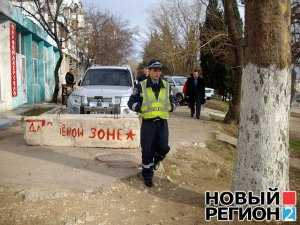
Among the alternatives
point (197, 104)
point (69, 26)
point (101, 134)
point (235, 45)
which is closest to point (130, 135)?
point (101, 134)

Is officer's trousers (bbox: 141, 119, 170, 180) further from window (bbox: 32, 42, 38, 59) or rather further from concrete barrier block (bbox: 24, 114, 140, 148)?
window (bbox: 32, 42, 38, 59)

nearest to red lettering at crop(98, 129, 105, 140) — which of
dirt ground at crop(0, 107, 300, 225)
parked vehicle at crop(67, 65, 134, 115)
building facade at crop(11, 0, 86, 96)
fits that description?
dirt ground at crop(0, 107, 300, 225)

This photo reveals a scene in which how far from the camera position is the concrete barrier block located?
962 centimetres

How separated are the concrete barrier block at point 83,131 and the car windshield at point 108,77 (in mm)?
3878

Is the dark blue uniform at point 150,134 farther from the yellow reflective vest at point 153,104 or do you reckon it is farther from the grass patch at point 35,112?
the grass patch at point 35,112

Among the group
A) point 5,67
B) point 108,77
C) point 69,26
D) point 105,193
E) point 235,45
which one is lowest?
point 105,193

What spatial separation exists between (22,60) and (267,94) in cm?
1976

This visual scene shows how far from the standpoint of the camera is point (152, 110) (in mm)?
6824

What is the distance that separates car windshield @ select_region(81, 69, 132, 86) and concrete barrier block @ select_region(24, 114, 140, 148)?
3878 millimetres

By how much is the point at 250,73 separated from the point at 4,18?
15.8 metres

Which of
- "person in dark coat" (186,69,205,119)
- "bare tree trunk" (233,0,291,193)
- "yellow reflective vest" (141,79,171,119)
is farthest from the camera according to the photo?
"person in dark coat" (186,69,205,119)

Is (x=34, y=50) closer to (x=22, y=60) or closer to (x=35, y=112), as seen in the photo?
(x=22, y=60)

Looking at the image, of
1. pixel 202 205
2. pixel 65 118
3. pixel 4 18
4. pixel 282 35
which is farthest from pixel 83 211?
pixel 4 18

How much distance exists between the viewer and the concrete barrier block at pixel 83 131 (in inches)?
379
